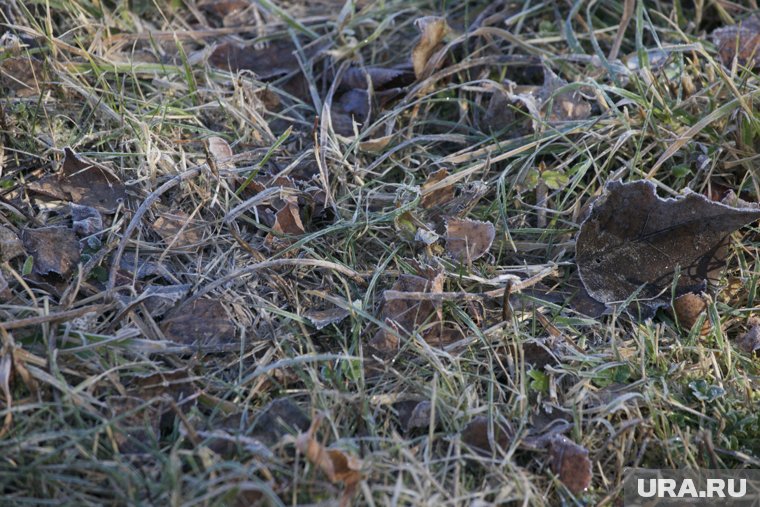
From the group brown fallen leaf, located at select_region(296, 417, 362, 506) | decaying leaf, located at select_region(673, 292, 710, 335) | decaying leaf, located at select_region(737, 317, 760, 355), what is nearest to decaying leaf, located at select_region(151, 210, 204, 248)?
brown fallen leaf, located at select_region(296, 417, 362, 506)

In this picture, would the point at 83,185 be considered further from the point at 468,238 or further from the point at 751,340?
the point at 751,340

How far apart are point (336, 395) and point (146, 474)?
1.37 ft

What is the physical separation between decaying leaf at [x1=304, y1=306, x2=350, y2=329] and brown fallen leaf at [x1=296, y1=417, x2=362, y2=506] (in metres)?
0.37

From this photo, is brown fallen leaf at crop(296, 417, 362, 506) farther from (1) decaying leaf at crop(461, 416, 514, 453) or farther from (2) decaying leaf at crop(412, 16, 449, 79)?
(2) decaying leaf at crop(412, 16, 449, 79)

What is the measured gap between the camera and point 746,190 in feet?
6.90

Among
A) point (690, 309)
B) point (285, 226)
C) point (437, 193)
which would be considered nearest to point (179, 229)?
point (285, 226)

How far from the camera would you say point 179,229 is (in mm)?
1971

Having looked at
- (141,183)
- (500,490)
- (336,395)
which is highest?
Result: (141,183)

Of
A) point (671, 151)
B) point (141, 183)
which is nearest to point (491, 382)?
point (671, 151)

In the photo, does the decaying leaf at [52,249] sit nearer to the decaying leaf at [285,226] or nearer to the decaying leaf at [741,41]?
the decaying leaf at [285,226]

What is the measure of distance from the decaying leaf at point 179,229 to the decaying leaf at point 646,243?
1.03 metres

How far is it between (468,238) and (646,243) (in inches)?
18.6

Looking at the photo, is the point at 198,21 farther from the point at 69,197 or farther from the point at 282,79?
the point at 69,197

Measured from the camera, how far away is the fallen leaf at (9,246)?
1789mm
